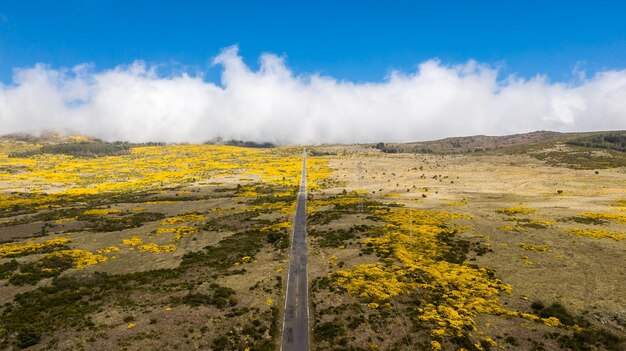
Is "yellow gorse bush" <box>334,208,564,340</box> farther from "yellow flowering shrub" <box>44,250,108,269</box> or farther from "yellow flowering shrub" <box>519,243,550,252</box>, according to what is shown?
"yellow flowering shrub" <box>44,250,108,269</box>

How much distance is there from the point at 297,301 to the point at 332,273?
8667 millimetres

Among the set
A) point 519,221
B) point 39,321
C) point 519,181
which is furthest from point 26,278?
point 519,181

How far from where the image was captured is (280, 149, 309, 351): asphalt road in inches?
1296

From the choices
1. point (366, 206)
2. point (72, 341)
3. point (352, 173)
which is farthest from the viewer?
point (352, 173)

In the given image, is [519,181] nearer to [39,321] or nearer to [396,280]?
[396,280]

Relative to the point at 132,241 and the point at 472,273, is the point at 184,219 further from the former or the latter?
the point at 472,273

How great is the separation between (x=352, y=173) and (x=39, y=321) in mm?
158079

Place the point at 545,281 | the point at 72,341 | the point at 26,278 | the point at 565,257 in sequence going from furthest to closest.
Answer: the point at 565,257
the point at 26,278
the point at 545,281
the point at 72,341

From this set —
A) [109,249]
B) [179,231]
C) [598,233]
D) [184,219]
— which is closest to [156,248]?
[109,249]

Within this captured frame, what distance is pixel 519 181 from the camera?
440ft

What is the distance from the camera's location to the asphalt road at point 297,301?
32.9 meters

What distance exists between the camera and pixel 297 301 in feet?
134

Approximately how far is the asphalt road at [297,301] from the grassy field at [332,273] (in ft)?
3.57

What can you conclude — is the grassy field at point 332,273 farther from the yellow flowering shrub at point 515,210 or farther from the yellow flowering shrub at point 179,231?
the yellow flowering shrub at point 515,210
